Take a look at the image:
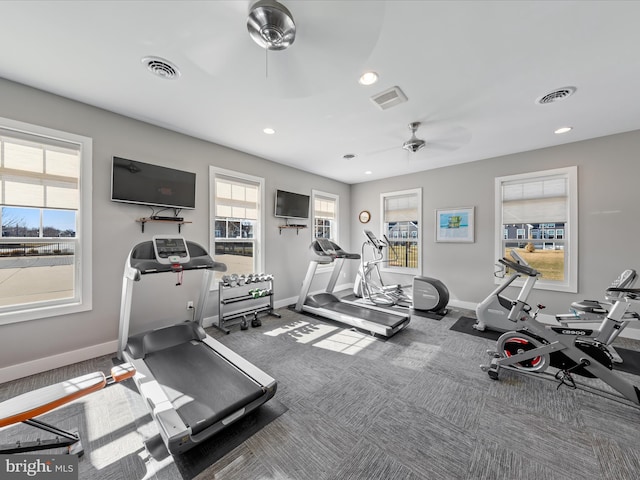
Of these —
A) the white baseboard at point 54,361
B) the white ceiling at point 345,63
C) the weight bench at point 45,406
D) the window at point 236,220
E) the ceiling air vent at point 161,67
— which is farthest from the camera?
the window at point 236,220

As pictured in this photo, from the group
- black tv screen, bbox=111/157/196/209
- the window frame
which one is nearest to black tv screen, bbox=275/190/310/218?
the window frame

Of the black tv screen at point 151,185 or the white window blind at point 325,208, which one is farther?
the white window blind at point 325,208

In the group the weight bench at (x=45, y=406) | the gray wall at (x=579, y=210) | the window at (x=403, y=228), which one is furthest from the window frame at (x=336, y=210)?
the weight bench at (x=45, y=406)

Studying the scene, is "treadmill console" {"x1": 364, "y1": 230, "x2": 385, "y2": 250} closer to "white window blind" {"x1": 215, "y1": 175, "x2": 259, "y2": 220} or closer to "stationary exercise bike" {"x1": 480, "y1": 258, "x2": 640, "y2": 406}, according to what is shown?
"white window blind" {"x1": 215, "y1": 175, "x2": 259, "y2": 220}

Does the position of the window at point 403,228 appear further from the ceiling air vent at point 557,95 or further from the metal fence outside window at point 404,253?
the ceiling air vent at point 557,95

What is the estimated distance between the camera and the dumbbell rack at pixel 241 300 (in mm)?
3732

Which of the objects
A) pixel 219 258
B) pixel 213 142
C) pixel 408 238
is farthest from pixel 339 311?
pixel 213 142

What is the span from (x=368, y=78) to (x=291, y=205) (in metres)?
3.01

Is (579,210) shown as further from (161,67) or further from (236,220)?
(161,67)

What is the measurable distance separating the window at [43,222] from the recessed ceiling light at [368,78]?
10.3 ft

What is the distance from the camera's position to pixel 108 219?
9.52 feet

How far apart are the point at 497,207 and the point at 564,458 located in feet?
13.0

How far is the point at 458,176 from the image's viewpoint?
4.93 meters

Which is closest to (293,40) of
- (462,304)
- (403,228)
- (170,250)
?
(170,250)
